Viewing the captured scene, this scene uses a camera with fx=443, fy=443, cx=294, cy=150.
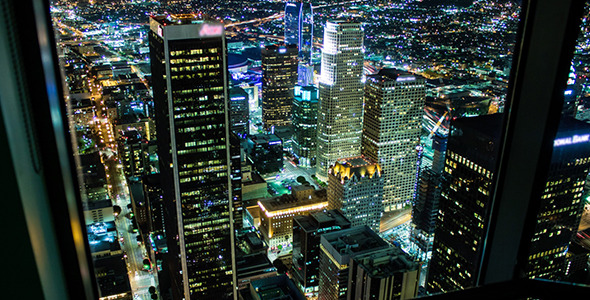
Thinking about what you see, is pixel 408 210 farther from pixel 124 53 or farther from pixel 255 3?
pixel 124 53

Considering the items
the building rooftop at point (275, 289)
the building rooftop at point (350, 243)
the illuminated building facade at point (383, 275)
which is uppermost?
the illuminated building facade at point (383, 275)

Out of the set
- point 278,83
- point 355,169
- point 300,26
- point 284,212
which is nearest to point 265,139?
point 278,83

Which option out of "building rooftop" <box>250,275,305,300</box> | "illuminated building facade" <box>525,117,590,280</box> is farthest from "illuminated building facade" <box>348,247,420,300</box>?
"illuminated building facade" <box>525,117,590,280</box>

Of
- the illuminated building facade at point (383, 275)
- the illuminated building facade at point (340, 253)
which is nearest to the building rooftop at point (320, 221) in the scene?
the illuminated building facade at point (340, 253)

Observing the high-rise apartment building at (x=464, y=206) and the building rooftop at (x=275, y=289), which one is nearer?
the high-rise apartment building at (x=464, y=206)

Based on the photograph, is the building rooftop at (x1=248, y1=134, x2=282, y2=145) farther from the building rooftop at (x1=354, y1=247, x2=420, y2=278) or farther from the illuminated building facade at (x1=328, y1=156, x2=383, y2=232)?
the building rooftop at (x1=354, y1=247, x2=420, y2=278)

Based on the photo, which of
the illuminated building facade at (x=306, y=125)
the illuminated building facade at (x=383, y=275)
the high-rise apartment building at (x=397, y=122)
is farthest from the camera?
the illuminated building facade at (x=306, y=125)

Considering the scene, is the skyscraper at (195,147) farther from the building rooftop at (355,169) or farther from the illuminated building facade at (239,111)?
the illuminated building facade at (239,111)
